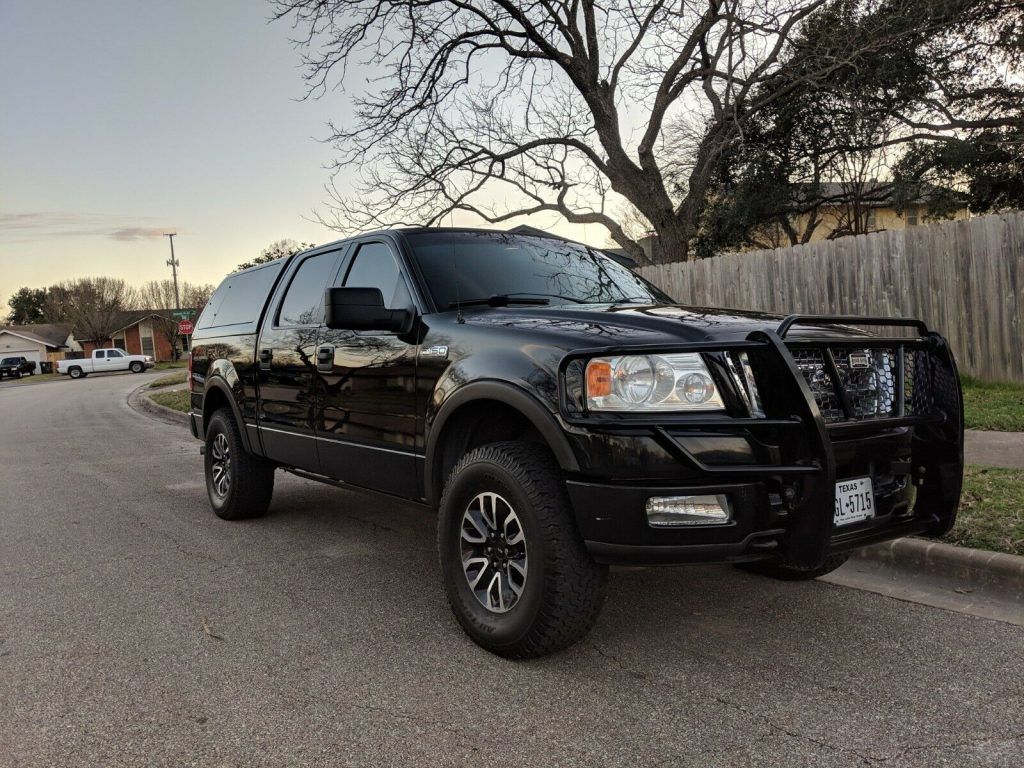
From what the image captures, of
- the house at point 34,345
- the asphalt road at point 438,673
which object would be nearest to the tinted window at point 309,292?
the asphalt road at point 438,673

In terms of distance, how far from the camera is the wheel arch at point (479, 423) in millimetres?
3285

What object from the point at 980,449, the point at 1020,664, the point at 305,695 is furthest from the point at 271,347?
the point at 980,449

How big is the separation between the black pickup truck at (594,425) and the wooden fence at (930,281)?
6815 mm

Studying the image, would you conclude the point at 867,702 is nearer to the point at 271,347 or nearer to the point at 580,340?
the point at 580,340

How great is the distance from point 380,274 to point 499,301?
0.93 m

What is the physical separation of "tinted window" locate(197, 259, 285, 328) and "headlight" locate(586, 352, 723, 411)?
364 cm

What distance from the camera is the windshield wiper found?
423 centimetres

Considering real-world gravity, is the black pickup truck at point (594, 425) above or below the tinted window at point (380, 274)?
below

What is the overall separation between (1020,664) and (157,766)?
327cm

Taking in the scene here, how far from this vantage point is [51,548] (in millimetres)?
5746

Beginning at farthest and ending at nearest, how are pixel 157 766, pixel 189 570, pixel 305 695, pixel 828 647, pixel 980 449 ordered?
pixel 980 449 → pixel 189 570 → pixel 828 647 → pixel 305 695 → pixel 157 766

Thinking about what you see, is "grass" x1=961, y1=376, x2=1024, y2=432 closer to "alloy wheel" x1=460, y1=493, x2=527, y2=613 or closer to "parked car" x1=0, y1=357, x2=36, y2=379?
"alloy wheel" x1=460, y1=493, x2=527, y2=613

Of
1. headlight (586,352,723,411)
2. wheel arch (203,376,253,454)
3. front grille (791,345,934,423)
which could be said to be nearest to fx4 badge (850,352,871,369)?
front grille (791,345,934,423)

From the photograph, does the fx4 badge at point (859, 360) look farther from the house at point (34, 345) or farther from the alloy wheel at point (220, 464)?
the house at point (34, 345)
